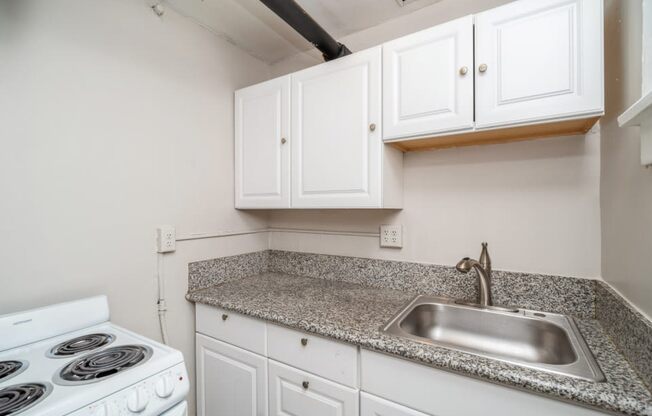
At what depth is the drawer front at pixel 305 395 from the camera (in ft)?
3.46

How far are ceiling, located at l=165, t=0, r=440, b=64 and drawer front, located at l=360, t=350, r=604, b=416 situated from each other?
5.39 feet

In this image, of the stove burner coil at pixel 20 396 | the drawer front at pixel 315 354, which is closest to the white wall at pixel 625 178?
the drawer front at pixel 315 354

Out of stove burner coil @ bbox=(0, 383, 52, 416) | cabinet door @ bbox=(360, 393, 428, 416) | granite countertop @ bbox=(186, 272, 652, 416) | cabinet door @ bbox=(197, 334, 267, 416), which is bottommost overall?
cabinet door @ bbox=(197, 334, 267, 416)

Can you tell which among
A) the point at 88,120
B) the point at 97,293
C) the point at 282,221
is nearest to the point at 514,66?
the point at 282,221

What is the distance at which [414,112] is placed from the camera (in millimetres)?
1238

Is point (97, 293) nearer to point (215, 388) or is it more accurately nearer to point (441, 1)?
point (215, 388)

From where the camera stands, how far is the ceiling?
1.46 meters

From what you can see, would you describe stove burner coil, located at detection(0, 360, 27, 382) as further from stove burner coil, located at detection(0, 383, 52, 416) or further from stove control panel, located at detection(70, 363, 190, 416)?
stove control panel, located at detection(70, 363, 190, 416)

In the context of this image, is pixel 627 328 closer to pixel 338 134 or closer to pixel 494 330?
pixel 494 330

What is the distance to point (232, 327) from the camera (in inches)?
54.2

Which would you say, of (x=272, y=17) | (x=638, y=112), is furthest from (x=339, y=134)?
(x=638, y=112)

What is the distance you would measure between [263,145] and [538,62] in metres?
1.31

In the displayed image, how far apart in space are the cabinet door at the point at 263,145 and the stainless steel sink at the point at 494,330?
879mm

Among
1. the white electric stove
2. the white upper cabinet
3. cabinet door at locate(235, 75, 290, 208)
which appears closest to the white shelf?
the white upper cabinet
